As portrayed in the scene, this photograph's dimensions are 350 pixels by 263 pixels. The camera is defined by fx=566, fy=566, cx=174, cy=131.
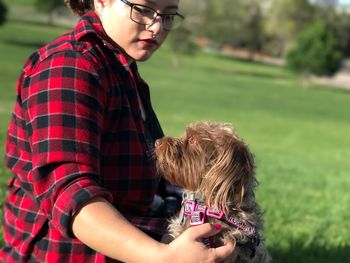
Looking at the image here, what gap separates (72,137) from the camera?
2004mm

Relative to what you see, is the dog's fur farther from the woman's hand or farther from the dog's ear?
the woman's hand

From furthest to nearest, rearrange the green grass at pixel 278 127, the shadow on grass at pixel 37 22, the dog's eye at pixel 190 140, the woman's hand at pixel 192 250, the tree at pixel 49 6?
the tree at pixel 49 6 < the shadow on grass at pixel 37 22 < the green grass at pixel 278 127 < the dog's eye at pixel 190 140 < the woman's hand at pixel 192 250

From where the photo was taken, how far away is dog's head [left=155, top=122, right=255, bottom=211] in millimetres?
2100

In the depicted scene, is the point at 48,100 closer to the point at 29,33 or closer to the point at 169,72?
the point at 169,72

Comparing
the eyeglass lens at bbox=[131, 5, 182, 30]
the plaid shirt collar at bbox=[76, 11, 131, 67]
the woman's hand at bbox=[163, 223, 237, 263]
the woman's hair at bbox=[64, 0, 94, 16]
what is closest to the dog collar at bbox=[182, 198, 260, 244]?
the woman's hand at bbox=[163, 223, 237, 263]

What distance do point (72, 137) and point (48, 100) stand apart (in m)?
0.18

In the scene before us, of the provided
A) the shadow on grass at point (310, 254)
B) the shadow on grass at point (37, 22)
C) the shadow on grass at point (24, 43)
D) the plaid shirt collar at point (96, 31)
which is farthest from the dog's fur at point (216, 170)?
the shadow on grass at point (37, 22)

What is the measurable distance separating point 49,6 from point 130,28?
251 feet

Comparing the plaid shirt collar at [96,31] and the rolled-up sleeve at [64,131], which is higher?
the plaid shirt collar at [96,31]

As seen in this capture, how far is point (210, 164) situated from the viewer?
2.13 metres

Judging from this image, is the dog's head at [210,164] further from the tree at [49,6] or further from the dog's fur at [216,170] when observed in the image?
the tree at [49,6]

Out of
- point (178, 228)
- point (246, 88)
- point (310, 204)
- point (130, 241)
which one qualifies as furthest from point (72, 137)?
point (246, 88)

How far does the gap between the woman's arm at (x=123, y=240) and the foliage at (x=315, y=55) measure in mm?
59828

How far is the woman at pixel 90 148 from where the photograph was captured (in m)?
1.90
